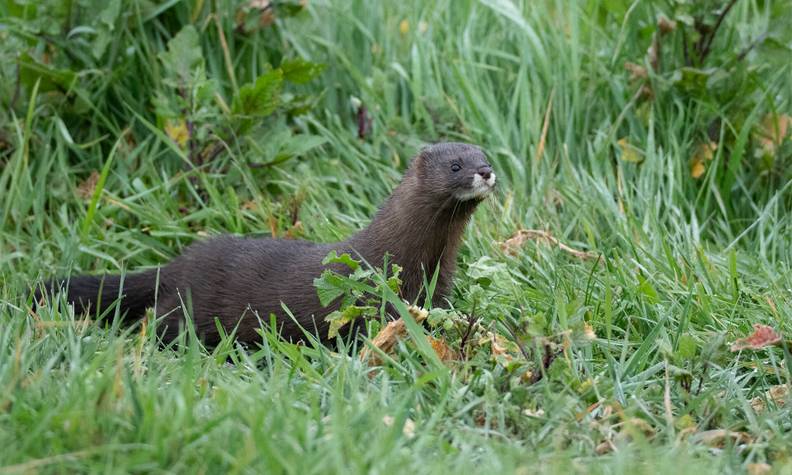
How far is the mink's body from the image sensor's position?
4715 millimetres

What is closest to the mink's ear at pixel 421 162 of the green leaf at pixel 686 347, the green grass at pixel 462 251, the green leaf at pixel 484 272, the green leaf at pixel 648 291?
the green grass at pixel 462 251

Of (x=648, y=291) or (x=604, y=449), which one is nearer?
(x=604, y=449)

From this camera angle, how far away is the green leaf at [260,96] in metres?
5.61

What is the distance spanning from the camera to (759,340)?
3828mm

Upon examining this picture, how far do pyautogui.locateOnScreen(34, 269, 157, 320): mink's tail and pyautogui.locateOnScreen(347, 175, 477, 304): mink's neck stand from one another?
3.11 feet

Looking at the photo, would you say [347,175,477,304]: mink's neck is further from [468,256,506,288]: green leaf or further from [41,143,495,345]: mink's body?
[468,256,506,288]: green leaf

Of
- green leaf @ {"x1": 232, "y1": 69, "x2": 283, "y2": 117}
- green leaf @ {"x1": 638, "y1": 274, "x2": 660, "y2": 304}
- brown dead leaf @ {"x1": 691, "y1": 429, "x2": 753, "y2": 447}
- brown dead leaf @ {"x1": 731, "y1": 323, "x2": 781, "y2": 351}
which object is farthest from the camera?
green leaf @ {"x1": 232, "y1": 69, "x2": 283, "y2": 117}

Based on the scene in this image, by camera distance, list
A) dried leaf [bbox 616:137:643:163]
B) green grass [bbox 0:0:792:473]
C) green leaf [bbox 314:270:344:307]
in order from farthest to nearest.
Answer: dried leaf [bbox 616:137:643:163] → green leaf [bbox 314:270:344:307] → green grass [bbox 0:0:792:473]

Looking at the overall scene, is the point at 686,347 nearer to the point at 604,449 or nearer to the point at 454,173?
the point at 604,449

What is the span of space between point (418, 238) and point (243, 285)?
774 mm

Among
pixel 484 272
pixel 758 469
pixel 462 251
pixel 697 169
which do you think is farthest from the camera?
pixel 697 169

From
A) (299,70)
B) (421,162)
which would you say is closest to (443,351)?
(421,162)

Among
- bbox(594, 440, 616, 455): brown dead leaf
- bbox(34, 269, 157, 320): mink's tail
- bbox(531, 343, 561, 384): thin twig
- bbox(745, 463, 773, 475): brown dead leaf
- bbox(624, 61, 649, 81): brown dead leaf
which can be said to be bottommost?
bbox(34, 269, 157, 320): mink's tail

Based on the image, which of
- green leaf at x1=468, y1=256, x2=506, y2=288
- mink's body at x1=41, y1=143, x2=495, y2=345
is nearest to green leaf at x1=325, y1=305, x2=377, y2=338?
mink's body at x1=41, y1=143, x2=495, y2=345
